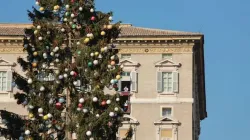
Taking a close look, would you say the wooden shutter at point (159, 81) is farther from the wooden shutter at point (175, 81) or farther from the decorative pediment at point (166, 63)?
the wooden shutter at point (175, 81)

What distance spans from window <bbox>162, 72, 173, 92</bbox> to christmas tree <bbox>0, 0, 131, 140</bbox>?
107ft

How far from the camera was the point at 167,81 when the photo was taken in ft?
259

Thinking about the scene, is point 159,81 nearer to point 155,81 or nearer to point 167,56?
point 155,81

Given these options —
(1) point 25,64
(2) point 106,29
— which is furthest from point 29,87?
(2) point 106,29

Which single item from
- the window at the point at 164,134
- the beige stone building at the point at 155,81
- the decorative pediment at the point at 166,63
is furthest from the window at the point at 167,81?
the window at the point at 164,134

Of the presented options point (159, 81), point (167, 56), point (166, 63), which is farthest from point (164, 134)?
point (167, 56)

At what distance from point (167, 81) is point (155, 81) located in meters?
0.86

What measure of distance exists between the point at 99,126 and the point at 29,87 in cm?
342

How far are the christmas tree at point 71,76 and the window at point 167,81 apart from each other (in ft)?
107

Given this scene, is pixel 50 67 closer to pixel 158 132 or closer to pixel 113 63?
pixel 113 63

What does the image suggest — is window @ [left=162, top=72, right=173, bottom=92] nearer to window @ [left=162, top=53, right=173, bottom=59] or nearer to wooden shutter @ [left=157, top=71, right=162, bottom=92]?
wooden shutter @ [left=157, top=71, right=162, bottom=92]

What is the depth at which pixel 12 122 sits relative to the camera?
45.8 metres

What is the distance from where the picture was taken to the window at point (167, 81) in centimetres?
7888

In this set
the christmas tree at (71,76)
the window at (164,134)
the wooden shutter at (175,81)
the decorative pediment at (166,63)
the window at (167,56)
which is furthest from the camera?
the window at (167,56)
